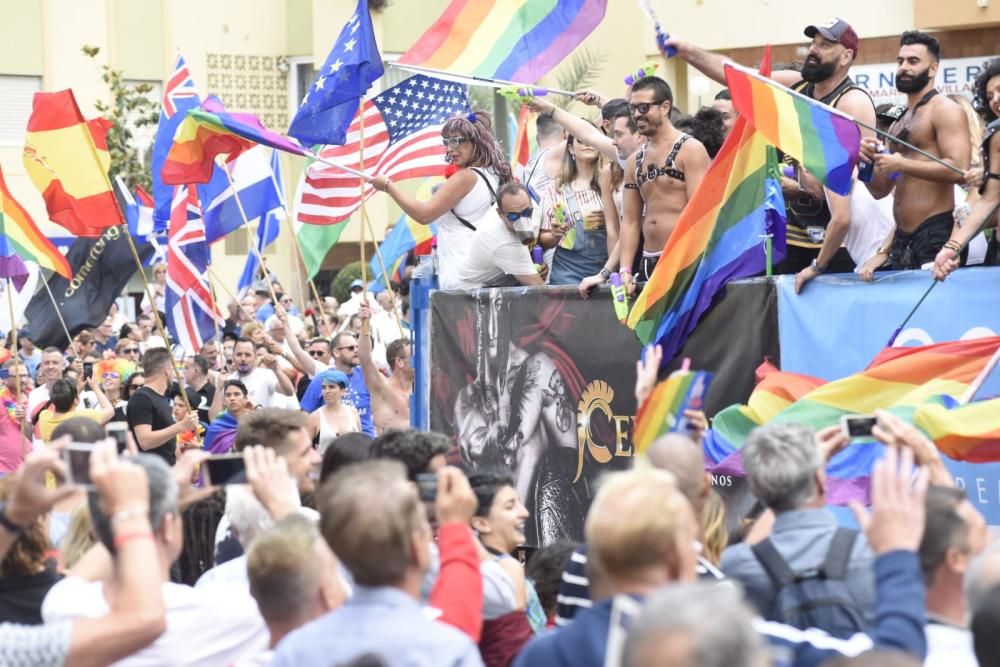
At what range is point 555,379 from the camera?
9.88 meters

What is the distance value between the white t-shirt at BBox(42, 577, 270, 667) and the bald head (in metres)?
1.27

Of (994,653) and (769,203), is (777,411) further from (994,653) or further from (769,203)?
(994,653)

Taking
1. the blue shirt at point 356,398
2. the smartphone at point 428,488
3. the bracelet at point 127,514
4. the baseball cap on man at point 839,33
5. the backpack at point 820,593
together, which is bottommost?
the blue shirt at point 356,398

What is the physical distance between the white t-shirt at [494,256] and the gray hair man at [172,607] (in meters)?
5.95

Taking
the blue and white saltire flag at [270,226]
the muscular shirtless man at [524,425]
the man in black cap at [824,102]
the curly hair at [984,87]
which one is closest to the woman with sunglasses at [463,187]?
the muscular shirtless man at [524,425]

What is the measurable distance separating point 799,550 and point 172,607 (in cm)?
176

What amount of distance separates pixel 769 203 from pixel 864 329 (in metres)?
0.89

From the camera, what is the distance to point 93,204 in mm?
14078

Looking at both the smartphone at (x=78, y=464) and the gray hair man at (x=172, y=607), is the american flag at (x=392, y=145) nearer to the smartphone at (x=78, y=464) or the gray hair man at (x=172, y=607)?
the gray hair man at (x=172, y=607)

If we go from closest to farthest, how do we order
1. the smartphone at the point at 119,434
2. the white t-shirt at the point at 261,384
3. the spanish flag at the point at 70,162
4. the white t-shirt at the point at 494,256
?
the smartphone at the point at 119,434 < the white t-shirt at the point at 494,256 < the spanish flag at the point at 70,162 < the white t-shirt at the point at 261,384

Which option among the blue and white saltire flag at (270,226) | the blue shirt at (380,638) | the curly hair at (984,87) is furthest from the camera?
the blue and white saltire flag at (270,226)

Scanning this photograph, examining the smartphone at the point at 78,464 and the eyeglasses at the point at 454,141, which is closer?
the smartphone at the point at 78,464

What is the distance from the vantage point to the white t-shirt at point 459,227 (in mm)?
10766

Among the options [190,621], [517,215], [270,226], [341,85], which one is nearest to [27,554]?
[190,621]
